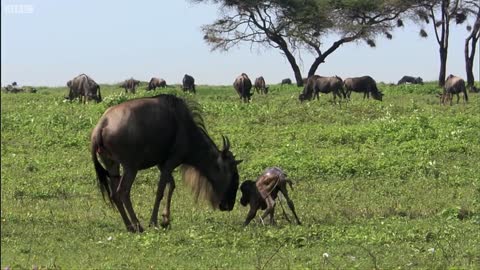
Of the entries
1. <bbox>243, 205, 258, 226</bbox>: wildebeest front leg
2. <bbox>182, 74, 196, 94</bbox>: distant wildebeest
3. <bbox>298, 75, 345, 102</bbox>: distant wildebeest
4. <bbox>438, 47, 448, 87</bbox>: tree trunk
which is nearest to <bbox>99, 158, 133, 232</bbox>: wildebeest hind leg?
<bbox>243, 205, 258, 226</bbox>: wildebeest front leg

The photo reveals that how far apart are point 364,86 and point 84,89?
39.0ft

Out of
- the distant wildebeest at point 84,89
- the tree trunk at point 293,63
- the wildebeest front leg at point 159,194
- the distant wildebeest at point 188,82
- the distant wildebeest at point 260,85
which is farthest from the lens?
the tree trunk at point 293,63

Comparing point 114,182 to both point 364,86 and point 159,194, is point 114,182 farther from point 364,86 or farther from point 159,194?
point 364,86

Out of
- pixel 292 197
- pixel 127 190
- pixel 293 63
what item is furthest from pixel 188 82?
pixel 127 190

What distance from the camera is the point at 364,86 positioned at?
3419cm

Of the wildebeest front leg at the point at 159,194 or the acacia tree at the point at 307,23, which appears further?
the acacia tree at the point at 307,23

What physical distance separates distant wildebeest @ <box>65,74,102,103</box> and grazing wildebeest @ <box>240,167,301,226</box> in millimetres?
18903

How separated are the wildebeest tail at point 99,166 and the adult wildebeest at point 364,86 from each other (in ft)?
81.0

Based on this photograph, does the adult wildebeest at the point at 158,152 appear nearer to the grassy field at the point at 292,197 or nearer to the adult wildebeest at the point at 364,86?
the grassy field at the point at 292,197

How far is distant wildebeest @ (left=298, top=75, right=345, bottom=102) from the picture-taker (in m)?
31.9

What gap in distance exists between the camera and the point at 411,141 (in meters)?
16.0

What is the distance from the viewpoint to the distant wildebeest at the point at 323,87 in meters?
31.9

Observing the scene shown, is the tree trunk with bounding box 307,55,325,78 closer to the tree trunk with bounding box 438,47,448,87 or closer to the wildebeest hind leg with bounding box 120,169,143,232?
the tree trunk with bounding box 438,47,448,87

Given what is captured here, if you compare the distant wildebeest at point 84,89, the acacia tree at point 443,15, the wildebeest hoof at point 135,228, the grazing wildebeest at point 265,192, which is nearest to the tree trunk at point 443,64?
the acacia tree at point 443,15
